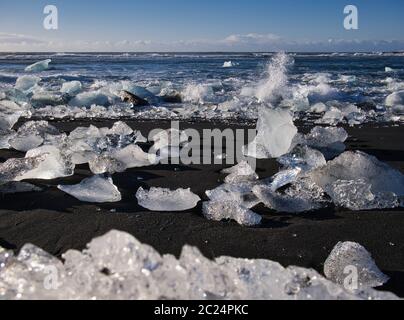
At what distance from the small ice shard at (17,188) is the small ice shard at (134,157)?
0.82 m

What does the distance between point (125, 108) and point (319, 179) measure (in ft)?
17.7

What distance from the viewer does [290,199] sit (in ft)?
9.12

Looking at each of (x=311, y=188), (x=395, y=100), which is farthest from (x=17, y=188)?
(x=395, y=100)

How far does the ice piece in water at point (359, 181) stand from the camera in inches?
108

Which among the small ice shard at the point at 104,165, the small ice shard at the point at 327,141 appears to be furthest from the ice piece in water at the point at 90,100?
the small ice shard at the point at 327,141

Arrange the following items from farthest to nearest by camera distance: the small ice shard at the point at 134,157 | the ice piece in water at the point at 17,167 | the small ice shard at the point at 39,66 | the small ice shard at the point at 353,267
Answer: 1. the small ice shard at the point at 39,66
2. the small ice shard at the point at 134,157
3. the ice piece in water at the point at 17,167
4. the small ice shard at the point at 353,267

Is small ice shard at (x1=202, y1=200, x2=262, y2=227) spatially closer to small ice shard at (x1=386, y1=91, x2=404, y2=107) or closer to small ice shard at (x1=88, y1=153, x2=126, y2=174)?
small ice shard at (x1=88, y1=153, x2=126, y2=174)

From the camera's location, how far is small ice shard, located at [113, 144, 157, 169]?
146 inches

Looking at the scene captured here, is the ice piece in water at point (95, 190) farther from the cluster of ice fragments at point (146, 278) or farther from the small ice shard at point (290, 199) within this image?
the cluster of ice fragments at point (146, 278)

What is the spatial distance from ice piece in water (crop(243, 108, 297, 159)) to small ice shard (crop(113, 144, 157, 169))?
35.5 inches

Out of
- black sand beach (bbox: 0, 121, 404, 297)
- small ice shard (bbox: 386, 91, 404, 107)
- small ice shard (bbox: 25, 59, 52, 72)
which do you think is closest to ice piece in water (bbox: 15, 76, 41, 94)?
small ice shard (bbox: 25, 59, 52, 72)

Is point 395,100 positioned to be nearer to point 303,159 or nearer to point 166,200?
point 303,159
